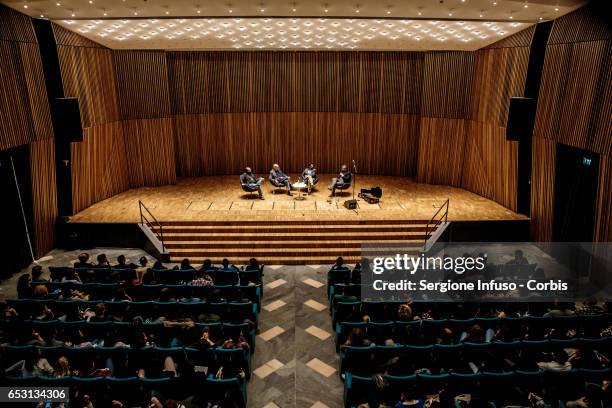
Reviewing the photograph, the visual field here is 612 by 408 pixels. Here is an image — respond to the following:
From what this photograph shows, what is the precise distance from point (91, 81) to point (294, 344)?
30.3 feet

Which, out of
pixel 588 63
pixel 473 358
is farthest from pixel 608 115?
pixel 473 358

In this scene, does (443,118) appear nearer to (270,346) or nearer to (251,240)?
(251,240)

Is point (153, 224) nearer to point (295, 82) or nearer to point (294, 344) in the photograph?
point (294, 344)

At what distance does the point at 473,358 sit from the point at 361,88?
11539mm

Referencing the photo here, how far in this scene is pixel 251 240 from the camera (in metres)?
10.9

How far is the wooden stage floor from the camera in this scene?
38.1ft

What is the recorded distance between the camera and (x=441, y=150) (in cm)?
1487

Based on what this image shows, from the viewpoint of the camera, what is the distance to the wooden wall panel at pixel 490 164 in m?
12.2

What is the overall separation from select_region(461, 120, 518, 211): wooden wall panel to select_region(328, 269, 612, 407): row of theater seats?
5.74m

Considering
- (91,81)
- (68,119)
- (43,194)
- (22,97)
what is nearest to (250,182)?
(68,119)

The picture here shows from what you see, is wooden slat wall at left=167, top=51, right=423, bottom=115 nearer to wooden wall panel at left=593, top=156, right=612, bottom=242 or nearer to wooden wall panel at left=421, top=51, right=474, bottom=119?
wooden wall panel at left=421, top=51, right=474, bottom=119

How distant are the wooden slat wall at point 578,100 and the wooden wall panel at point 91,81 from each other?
11079 millimetres

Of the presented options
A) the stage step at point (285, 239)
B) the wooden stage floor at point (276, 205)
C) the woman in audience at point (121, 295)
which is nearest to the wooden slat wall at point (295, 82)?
the wooden stage floor at point (276, 205)

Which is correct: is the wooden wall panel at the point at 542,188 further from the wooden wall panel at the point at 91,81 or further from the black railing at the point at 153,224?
the wooden wall panel at the point at 91,81
